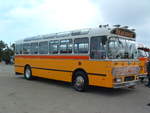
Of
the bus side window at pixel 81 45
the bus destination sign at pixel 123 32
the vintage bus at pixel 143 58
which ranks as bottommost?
the vintage bus at pixel 143 58

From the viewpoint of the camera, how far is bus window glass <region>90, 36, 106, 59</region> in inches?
365

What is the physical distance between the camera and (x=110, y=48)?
922 cm

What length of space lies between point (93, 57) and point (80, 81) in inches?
55.1

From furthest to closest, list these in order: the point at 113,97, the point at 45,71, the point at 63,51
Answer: the point at 45,71 → the point at 63,51 → the point at 113,97

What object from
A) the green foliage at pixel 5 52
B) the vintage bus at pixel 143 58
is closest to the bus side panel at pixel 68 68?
the vintage bus at pixel 143 58

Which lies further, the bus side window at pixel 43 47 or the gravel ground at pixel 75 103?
the bus side window at pixel 43 47

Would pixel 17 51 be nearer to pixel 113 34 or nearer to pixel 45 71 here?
pixel 45 71

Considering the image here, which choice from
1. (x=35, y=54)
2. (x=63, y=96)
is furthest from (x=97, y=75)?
(x=35, y=54)

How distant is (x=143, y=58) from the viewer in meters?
13.7

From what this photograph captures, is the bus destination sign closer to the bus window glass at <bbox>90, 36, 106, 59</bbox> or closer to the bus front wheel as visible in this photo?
the bus window glass at <bbox>90, 36, 106, 59</bbox>

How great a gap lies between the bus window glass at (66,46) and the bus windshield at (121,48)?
99.2 inches

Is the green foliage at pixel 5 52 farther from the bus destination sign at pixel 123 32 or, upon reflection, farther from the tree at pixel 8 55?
the bus destination sign at pixel 123 32

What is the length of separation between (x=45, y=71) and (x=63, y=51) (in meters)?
2.25

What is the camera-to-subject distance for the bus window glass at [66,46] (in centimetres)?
1107
